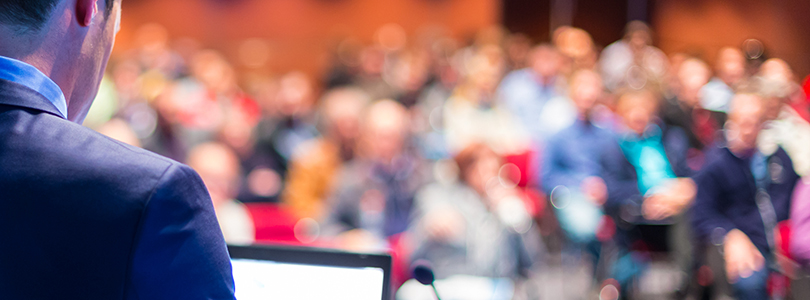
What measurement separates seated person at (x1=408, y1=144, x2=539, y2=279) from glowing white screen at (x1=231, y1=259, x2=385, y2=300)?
1839mm

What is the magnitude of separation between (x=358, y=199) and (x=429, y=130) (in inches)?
50.2

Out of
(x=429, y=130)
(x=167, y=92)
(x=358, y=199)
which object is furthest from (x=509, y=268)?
(x=167, y=92)

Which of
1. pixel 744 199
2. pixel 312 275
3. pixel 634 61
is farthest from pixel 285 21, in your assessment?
pixel 312 275

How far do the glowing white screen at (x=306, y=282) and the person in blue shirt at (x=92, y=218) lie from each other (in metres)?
0.36

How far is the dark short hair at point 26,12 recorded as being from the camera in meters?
0.65

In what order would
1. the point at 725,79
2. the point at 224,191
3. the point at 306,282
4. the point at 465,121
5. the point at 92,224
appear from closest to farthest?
1. the point at 92,224
2. the point at 306,282
3. the point at 725,79
4. the point at 224,191
5. the point at 465,121

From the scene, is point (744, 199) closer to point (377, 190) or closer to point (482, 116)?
point (377, 190)

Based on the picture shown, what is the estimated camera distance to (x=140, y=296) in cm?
59

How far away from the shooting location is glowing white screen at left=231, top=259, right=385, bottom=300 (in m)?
0.98

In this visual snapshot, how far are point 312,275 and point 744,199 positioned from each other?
2.22 metres

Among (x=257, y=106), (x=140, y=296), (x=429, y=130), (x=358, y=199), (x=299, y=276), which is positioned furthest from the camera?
(x=257, y=106)

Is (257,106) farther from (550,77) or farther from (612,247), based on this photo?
(612,247)

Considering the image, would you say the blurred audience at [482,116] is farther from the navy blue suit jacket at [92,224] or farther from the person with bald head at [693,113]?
the navy blue suit jacket at [92,224]

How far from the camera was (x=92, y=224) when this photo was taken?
58 centimetres
